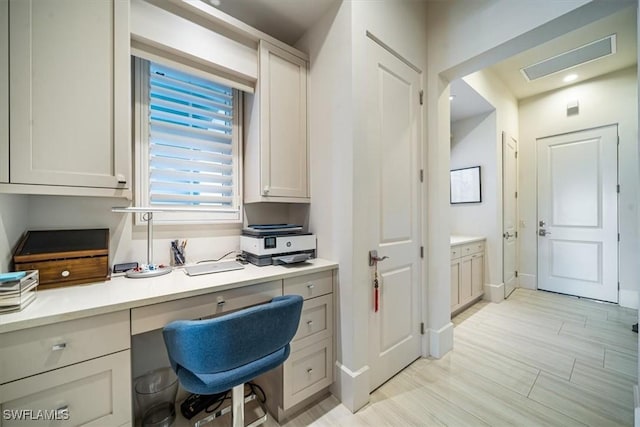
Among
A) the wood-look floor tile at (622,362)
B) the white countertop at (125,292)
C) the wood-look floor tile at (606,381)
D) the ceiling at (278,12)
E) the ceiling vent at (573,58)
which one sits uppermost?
the ceiling vent at (573,58)

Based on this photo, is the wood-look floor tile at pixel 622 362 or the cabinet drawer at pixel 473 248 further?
the cabinet drawer at pixel 473 248

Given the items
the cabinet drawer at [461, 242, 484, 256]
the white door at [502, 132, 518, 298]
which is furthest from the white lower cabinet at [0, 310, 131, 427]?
the white door at [502, 132, 518, 298]

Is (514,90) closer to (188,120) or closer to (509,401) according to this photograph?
(509,401)

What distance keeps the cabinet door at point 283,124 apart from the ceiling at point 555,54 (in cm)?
193

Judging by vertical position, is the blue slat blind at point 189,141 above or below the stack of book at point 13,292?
above

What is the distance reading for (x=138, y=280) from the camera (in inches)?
50.7

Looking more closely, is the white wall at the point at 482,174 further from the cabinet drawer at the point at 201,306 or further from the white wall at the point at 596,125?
the cabinet drawer at the point at 201,306

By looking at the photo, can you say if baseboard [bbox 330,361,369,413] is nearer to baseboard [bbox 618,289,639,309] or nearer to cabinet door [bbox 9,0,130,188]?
cabinet door [bbox 9,0,130,188]

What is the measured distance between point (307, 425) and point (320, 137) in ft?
5.95

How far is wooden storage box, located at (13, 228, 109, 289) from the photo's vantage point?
1.10m

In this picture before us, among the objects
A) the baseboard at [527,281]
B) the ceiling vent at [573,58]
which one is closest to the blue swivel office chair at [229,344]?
the ceiling vent at [573,58]

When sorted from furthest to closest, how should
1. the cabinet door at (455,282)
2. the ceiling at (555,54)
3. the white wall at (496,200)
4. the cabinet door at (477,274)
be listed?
the white wall at (496,200) → the cabinet door at (477,274) → the cabinet door at (455,282) → the ceiling at (555,54)

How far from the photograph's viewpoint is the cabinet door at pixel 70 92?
1021 millimetres

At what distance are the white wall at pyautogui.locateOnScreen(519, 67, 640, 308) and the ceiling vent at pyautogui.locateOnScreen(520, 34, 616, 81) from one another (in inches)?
26.6
